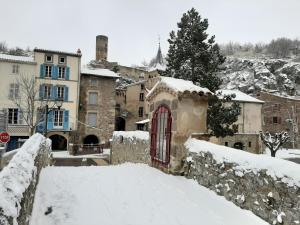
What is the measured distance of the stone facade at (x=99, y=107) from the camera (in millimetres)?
32625

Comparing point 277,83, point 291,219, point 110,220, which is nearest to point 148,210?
point 110,220

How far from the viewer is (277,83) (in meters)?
52.6

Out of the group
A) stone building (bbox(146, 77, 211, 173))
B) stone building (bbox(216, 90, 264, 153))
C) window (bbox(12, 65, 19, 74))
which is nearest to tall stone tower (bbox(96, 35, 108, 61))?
window (bbox(12, 65, 19, 74))

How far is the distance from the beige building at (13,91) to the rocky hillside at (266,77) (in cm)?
3602

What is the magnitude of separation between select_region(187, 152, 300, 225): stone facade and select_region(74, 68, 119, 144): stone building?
27808mm

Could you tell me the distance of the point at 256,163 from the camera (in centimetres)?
442

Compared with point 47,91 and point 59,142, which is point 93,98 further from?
point 59,142

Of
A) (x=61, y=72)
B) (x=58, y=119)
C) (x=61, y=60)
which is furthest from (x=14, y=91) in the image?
(x=61, y=60)

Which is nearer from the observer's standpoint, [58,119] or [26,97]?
[26,97]

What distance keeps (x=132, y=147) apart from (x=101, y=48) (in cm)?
5083

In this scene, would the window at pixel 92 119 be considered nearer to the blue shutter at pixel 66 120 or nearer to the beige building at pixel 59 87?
the beige building at pixel 59 87

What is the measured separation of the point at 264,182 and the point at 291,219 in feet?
2.24

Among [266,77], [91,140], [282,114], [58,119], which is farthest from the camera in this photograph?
[266,77]

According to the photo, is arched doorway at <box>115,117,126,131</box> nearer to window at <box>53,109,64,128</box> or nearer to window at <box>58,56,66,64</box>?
window at <box>53,109,64,128</box>
